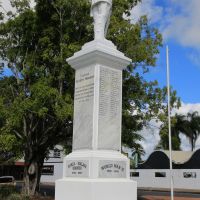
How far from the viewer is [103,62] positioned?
10.6m

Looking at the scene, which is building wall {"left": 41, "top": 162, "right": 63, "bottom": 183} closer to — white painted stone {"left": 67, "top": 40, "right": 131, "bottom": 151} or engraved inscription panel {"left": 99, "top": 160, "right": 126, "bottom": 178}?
white painted stone {"left": 67, "top": 40, "right": 131, "bottom": 151}

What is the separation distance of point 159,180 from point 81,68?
45.2m

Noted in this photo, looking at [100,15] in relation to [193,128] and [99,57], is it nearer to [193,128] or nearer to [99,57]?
[99,57]

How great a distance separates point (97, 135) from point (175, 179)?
43974 millimetres

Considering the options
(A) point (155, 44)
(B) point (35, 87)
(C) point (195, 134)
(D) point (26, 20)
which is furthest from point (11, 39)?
(C) point (195, 134)

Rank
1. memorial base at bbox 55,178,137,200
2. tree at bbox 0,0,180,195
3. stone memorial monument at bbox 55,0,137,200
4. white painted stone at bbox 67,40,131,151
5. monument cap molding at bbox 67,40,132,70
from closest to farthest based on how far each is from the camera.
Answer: memorial base at bbox 55,178,137,200, stone memorial monument at bbox 55,0,137,200, white painted stone at bbox 67,40,131,151, monument cap molding at bbox 67,40,132,70, tree at bbox 0,0,180,195

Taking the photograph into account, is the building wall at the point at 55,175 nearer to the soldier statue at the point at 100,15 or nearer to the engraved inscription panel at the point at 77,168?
the soldier statue at the point at 100,15

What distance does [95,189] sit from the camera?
30.9 ft

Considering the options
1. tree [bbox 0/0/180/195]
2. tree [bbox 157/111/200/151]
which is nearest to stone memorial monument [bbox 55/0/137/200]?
tree [bbox 0/0/180/195]

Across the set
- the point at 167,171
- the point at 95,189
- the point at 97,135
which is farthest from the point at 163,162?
the point at 95,189

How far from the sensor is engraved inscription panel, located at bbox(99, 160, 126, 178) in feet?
32.0

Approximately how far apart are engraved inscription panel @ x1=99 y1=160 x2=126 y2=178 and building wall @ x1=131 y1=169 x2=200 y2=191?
41043 millimetres

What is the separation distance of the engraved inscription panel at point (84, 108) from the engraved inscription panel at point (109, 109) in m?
0.25

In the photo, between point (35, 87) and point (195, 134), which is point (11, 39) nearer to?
point (35, 87)
